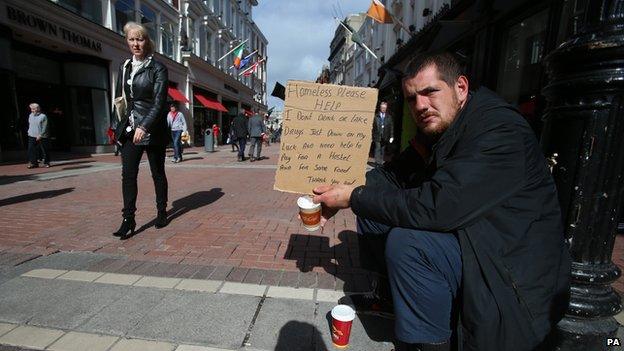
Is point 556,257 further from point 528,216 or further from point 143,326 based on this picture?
point 143,326

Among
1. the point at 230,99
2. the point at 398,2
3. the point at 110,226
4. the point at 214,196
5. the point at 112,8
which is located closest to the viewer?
the point at 110,226

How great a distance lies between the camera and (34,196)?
5.43 metres

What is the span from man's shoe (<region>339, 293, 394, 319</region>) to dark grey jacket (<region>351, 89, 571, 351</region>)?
2.47 ft

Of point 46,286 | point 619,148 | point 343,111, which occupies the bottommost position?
point 46,286

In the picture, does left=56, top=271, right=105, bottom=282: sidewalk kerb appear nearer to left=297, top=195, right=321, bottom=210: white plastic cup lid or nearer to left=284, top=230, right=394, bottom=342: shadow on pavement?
left=284, top=230, right=394, bottom=342: shadow on pavement

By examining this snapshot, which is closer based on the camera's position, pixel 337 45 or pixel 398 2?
pixel 398 2

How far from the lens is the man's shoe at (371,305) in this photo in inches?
82.7

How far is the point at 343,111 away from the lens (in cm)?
207

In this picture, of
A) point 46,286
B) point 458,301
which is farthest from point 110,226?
point 458,301

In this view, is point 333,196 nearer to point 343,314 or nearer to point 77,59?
point 343,314

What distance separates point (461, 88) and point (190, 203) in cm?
449

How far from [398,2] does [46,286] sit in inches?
704

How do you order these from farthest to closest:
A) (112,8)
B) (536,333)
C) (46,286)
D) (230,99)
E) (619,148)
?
(230,99) → (112,8) → (46,286) → (619,148) → (536,333)

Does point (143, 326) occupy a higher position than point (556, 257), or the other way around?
point (556, 257)
